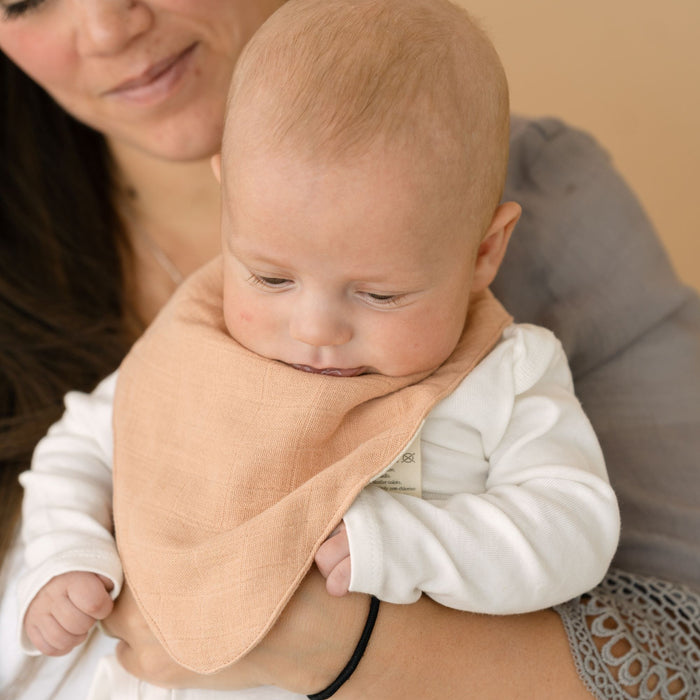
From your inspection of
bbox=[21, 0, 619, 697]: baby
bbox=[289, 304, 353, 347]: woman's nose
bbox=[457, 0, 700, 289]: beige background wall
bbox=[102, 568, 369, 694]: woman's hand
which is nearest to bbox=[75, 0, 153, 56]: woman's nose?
bbox=[21, 0, 619, 697]: baby

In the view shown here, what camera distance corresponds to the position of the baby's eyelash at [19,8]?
4.60 feet

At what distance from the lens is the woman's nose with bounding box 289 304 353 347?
99 centimetres

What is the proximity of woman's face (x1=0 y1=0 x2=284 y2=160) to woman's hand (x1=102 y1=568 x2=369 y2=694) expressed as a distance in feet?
3.04

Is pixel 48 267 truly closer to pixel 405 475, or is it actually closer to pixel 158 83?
pixel 158 83

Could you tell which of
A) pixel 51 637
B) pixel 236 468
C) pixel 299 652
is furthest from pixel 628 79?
pixel 51 637

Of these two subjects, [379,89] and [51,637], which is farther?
[51,637]

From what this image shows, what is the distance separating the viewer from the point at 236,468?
1.08m

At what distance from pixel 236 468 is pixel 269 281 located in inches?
9.6

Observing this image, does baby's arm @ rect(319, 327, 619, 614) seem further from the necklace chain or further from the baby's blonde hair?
the necklace chain

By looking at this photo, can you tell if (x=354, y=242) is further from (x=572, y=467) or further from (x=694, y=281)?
(x=694, y=281)

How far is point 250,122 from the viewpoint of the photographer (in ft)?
3.20

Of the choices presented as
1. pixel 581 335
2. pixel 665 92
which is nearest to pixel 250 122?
pixel 581 335

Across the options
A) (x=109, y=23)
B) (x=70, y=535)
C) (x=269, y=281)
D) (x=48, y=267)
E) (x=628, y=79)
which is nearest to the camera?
(x=269, y=281)

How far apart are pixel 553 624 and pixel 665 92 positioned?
6.54 feet
